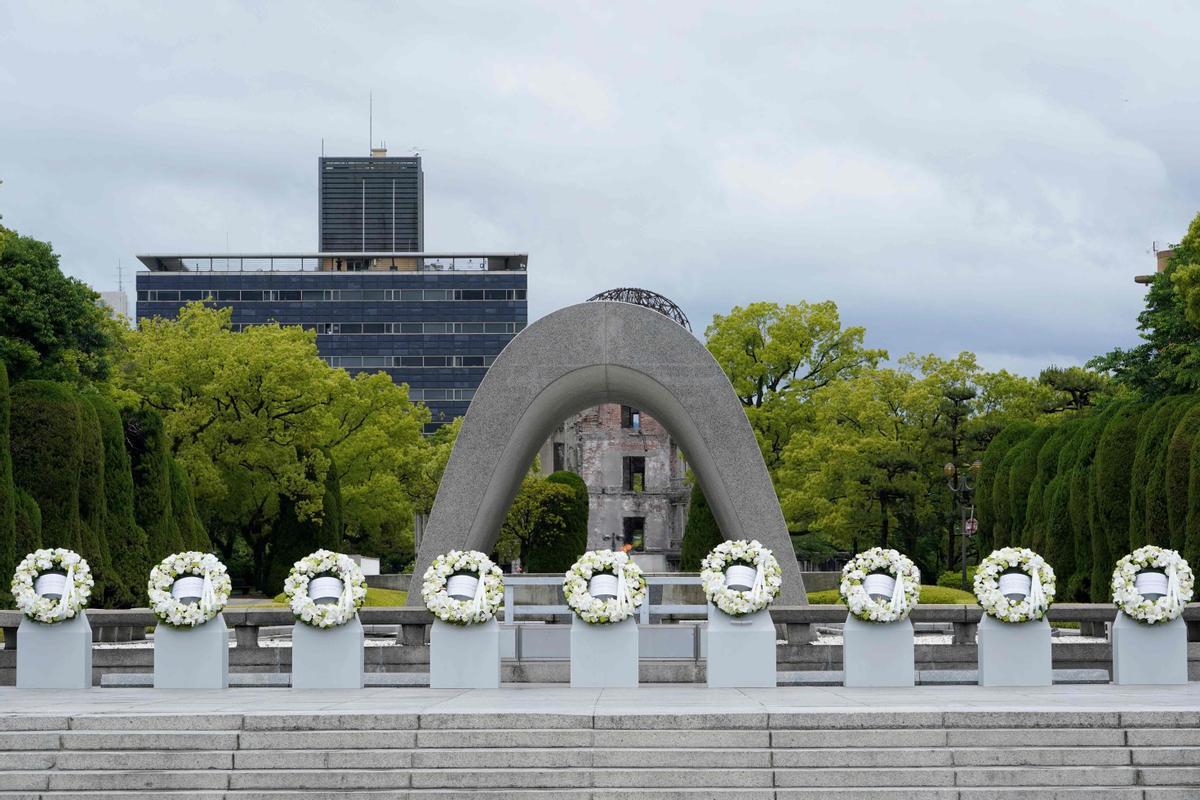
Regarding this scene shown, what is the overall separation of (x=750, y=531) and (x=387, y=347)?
272ft

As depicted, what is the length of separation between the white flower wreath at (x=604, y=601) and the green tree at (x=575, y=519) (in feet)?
82.9

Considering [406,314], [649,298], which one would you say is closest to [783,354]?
[649,298]

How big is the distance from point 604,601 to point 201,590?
153 inches

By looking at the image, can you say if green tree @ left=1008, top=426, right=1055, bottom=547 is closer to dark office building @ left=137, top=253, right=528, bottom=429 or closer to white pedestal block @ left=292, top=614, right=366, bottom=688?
white pedestal block @ left=292, top=614, right=366, bottom=688

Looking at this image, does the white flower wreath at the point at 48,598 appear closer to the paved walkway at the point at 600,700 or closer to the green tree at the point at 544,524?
the paved walkway at the point at 600,700

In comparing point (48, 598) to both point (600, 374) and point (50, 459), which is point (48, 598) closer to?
point (600, 374)

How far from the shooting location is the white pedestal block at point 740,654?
47.2 feet

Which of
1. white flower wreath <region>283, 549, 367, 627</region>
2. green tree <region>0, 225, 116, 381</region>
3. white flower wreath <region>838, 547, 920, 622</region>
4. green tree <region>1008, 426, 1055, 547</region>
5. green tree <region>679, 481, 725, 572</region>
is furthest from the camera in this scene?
green tree <region>679, 481, 725, 572</region>

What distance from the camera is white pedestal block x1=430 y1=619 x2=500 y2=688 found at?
14430 mm

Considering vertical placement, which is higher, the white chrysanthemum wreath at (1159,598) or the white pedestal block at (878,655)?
the white chrysanthemum wreath at (1159,598)

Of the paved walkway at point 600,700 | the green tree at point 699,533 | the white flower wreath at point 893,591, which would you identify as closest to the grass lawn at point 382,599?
the paved walkway at point 600,700

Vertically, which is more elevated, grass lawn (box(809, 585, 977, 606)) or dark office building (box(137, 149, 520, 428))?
dark office building (box(137, 149, 520, 428))

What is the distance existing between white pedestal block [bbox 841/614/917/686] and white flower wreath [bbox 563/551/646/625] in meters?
2.04

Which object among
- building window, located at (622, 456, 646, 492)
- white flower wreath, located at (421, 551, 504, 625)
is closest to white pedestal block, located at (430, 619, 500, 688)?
white flower wreath, located at (421, 551, 504, 625)
